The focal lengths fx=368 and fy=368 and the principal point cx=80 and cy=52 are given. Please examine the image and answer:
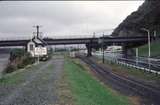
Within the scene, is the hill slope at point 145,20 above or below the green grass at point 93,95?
above

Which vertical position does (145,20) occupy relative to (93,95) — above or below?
above

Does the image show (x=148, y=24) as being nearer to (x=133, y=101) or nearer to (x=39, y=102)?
(x=133, y=101)

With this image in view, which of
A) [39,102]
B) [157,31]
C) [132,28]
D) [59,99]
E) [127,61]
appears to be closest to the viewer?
[39,102]

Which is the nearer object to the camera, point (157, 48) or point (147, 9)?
point (157, 48)

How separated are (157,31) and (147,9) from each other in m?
20.6

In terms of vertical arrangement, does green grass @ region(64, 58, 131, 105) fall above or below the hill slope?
below

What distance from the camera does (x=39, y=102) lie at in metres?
16.6

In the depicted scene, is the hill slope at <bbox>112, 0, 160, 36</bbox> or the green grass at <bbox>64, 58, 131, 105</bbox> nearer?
the green grass at <bbox>64, 58, 131, 105</bbox>

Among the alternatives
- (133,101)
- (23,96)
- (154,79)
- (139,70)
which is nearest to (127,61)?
(139,70)

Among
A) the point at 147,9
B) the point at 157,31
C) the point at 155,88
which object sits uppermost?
the point at 147,9

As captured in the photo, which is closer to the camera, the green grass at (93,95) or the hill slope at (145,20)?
the green grass at (93,95)

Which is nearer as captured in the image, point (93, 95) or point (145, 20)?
point (93, 95)

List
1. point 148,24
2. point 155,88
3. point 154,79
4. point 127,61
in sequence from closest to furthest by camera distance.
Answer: point 155,88 < point 154,79 < point 127,61 < point 148,24

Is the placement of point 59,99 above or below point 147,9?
below
